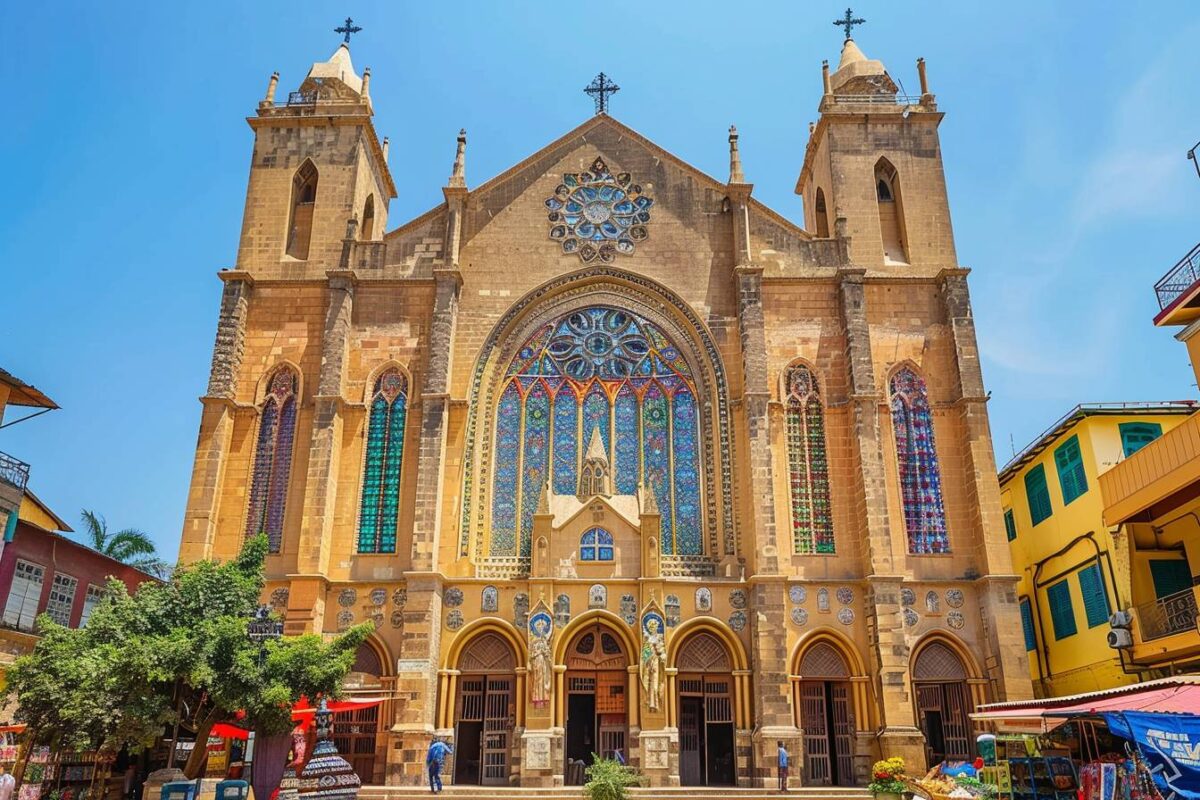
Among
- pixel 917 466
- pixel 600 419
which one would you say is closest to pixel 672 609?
pixel 600 419

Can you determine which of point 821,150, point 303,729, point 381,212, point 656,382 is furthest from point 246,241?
point 821,150

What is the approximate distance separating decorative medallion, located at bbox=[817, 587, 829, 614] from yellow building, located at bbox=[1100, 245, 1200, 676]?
6.09m

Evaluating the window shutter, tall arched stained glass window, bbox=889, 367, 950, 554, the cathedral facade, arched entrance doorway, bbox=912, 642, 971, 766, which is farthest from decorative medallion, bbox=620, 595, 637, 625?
the window shutter

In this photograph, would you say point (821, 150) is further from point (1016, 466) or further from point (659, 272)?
point (1016, 466)

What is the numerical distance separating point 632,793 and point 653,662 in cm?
314

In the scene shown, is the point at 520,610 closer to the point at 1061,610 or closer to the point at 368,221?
the point at 368,221

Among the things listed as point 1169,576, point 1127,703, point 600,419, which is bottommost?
point 1127,703

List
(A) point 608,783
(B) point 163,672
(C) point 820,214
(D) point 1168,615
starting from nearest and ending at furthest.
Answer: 1. (B) point 163,672
2. (A) point 608,783
3. (D) point 1168,615
4. (C) point 820,214

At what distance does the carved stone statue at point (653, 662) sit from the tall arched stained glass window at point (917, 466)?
21.4ft

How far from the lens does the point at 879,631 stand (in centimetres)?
2184

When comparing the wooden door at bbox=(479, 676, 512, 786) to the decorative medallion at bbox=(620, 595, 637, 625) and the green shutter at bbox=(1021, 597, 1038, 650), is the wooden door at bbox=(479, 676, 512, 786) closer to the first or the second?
the decorative medallion at bbox=(620, 595, 637, 625)

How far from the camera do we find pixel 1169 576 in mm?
21562

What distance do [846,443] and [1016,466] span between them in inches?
243

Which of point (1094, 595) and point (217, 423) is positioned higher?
point (217, 423)
